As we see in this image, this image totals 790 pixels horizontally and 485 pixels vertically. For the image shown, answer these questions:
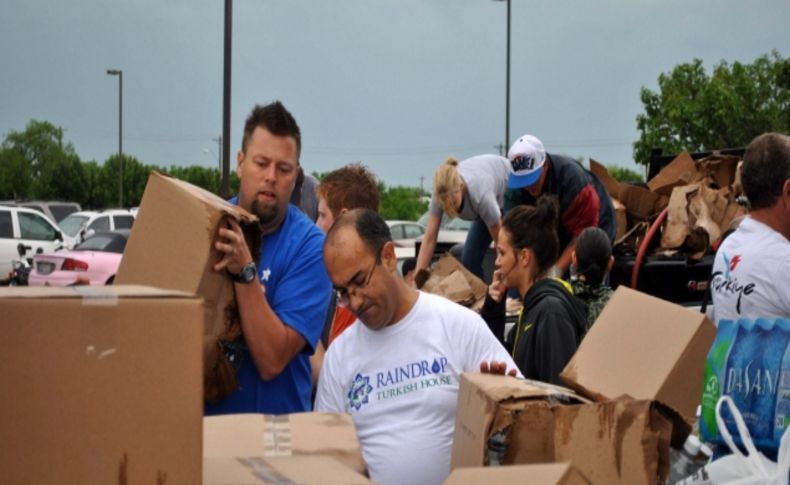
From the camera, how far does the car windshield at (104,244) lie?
16.4 metres

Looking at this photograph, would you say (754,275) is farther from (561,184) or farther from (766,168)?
(561,184)

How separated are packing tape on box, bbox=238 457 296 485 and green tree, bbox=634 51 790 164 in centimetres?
3406

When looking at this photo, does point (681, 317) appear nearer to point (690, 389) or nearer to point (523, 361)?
point (690, 389)

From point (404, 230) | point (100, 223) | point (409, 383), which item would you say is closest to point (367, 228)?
point (409, 383)

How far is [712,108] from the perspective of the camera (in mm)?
36281

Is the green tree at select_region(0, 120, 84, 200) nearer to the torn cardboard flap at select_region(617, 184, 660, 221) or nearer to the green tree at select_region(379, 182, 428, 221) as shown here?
the green tree at select_region(379, 182, 428, 221)

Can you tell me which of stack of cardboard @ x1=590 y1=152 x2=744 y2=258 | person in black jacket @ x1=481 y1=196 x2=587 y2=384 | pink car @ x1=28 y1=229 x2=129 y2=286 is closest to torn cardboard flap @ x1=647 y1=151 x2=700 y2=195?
stack of cardboard @ x1=590 y1=152 x2=744 y2=258

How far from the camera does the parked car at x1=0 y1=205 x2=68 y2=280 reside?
2077 cm

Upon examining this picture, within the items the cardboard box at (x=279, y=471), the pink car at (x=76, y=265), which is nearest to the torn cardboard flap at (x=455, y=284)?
the cardboard box at (x=279, y=471)

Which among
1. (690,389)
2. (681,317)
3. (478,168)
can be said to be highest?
(478,168)

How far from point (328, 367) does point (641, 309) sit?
3.29 feet

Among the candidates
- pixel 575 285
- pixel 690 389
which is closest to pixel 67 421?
pixel 690 389

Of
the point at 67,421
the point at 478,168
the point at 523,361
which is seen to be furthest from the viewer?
the point at 478,168

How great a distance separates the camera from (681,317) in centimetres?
312
